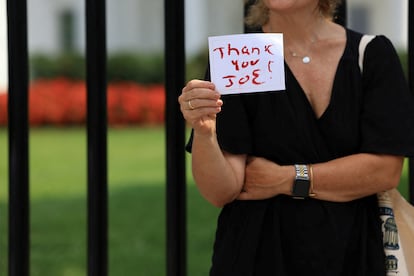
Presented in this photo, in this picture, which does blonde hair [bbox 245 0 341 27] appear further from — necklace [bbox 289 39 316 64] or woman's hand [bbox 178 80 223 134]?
woman's hand [bbox 178 80 223 134]

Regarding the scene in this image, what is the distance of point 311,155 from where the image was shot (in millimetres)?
2084

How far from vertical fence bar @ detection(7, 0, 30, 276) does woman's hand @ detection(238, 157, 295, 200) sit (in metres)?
0.67

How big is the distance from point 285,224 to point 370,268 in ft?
0.70

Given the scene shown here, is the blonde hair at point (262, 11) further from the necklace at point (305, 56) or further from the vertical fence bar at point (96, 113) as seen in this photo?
the vertical fence bar at point (96, 113)

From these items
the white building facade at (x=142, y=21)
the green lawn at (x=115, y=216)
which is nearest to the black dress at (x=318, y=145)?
the green lawn at (x=115, y=216)

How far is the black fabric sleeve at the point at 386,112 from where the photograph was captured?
2.05 metres

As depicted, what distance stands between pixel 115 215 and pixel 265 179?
517 centimetres

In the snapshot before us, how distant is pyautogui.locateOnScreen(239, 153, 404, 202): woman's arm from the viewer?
6.78 feet

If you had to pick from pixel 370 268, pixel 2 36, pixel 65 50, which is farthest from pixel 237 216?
pixel 65 50

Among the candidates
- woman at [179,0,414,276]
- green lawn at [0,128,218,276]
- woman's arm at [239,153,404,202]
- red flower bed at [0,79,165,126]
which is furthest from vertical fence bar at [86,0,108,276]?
red flower bed at [0,79,165,126]

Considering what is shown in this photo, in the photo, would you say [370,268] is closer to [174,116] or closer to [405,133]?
[405,133]

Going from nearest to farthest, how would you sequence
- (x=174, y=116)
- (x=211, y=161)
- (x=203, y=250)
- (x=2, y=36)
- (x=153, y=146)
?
(x=211, y=161) → (x=174, y=116) → (x=203, y=250) → (x=153, y=146) → (x=2, y=36)

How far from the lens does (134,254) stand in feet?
18.9

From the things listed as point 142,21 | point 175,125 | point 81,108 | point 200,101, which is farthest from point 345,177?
point 142,21
